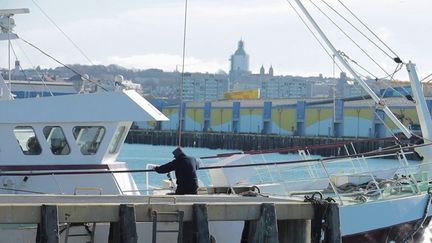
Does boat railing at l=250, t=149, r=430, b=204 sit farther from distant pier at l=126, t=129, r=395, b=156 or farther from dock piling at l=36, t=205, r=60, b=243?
distant pier at l=126, t=129, r=395, b=156

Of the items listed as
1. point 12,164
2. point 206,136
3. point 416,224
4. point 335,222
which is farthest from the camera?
point 206,136

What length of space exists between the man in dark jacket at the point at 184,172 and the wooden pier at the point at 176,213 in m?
1.32

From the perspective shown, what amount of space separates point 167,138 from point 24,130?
84.1 meters

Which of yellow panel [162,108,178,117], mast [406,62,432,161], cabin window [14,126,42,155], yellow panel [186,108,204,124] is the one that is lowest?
yellow panel [186,108,204,124]

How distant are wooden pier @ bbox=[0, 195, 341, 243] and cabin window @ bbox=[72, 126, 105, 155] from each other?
12.4 ft

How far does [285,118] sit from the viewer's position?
10338cm

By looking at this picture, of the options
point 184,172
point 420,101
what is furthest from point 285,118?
point 184,172

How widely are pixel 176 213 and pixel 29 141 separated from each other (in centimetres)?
573

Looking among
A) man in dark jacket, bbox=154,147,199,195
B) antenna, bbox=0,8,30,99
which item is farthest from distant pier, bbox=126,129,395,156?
man in dark jacket, bbox=154,147,199,195

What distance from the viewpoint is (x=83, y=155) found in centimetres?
1766

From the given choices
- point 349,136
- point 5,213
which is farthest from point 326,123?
point 5,213

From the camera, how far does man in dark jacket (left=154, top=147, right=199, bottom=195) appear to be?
15836 millimetres

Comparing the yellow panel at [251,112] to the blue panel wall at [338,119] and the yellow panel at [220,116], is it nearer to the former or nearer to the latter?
the yellow panel at [220,116]

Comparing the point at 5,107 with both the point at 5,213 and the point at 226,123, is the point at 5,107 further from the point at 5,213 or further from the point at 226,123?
the point at 226,123
